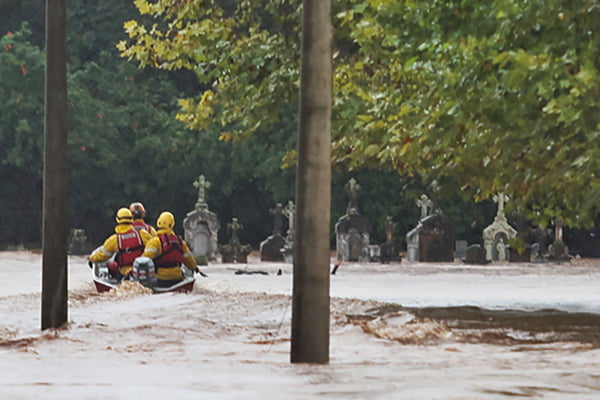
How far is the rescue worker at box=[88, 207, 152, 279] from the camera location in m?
21.6

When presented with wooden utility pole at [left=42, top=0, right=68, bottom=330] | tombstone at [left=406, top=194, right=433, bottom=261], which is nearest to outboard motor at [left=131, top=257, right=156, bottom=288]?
wooden utility pole at [left=42, top=0, right=68, bottom=330]

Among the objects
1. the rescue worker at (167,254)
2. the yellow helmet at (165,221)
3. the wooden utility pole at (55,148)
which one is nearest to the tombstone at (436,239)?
the rescue worker at (167,254)

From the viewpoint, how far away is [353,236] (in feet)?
131

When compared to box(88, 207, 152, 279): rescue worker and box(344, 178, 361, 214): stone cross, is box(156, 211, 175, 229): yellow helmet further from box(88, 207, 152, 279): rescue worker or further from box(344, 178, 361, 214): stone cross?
box(344, 178, 361, 214): stone cross

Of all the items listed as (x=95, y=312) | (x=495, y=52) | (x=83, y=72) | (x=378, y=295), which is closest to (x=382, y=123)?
(x=495, y=52)

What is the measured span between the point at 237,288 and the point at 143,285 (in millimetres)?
4875

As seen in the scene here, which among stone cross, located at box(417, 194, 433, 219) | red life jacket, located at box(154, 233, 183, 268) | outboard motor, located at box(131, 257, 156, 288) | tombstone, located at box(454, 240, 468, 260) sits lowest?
outboard motor, located at box(131, 257, 156, 288)

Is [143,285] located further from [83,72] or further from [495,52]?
[83,72]

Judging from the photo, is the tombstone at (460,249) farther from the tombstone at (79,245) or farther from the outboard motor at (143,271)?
the outboard motor at (143,271)

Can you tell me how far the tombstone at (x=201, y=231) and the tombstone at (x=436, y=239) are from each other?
6.47 metres

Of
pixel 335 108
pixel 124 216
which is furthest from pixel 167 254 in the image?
pixel 335 108

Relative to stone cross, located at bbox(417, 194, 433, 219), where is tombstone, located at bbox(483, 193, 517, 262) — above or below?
below

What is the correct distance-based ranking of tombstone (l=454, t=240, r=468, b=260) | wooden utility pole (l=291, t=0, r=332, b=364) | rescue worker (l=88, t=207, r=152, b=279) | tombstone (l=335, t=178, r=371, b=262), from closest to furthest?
wooden utility pole (l=291, t=0, r=332, b=364)
rescue worker (l=88, t=207, r=152, b=279)
tombstone (l=335, t=178, r=371, b=262)
tombstone (l=454, t=240, r=468, b=260)

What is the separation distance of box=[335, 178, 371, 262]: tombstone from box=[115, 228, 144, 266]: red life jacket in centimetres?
1826
